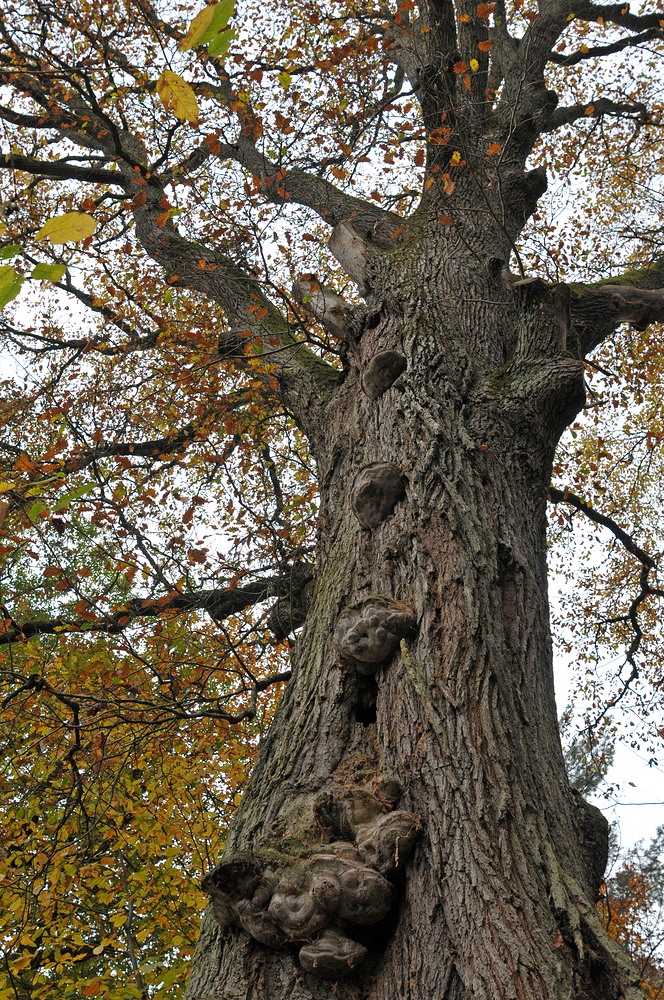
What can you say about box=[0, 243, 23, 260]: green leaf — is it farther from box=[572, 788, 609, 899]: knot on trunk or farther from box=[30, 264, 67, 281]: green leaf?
box=[572, 788, 609, 899]: knot on trunk

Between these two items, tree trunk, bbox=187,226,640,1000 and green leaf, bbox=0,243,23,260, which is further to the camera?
tree trunk, bbox=187,226,640,1000

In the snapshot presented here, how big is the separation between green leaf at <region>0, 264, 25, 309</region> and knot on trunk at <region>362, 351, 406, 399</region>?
3334 millimetres

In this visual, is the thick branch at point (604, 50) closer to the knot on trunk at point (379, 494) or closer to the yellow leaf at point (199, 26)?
the knot on trunk at point (379, 494)

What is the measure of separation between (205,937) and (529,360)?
3533 mm

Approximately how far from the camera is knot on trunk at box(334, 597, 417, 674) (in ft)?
10.2

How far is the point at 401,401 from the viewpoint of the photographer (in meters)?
4.37

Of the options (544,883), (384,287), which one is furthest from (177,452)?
(544,883)

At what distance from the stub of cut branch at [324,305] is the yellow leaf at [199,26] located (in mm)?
4106

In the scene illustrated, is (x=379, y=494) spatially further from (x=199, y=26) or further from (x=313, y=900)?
(x=199, y=26)

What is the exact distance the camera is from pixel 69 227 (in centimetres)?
130

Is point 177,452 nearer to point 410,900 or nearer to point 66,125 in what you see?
point 66,125

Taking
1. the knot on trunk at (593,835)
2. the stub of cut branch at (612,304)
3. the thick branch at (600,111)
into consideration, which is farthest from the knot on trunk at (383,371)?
the thick branch at (600,111)

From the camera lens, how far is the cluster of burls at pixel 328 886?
2336 millimetres

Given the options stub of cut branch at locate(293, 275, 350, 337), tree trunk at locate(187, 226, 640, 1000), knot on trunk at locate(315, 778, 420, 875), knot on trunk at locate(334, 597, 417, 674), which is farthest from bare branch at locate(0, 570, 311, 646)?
knot on trunk at locate(315, 778, 420, 875)
